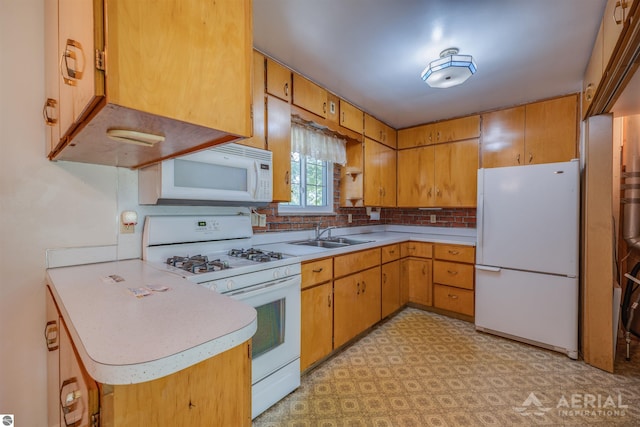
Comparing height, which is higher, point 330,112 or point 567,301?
point 330,112

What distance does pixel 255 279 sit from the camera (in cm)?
159

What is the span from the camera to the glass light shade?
1.91 metres

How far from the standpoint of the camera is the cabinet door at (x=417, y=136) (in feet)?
11.7

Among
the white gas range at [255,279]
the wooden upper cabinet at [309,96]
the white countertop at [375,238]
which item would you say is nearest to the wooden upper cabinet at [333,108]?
the wooden upper cabinet at [309,96]

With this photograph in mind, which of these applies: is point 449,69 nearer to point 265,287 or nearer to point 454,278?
point 265,287

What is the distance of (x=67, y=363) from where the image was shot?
898 mm

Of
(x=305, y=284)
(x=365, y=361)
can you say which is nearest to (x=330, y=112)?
(x=305, y=284)

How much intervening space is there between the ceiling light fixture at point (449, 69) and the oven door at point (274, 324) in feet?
5.69

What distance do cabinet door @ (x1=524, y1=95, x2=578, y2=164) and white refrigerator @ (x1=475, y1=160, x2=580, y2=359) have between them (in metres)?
0.51

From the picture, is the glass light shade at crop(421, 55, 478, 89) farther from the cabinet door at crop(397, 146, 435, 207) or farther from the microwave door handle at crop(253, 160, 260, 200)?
the cabinet door at crop(397, 146, 435, 207)

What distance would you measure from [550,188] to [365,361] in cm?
214

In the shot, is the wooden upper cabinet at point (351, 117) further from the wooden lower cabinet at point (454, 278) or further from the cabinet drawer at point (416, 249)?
the wooden lower cabinet at point (454, 278)

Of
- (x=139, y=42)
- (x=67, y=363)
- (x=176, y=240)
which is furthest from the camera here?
(x=176, y=240)

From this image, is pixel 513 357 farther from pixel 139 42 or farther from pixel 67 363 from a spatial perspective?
pixel 139 42
